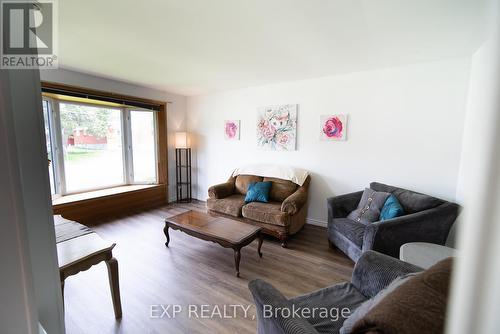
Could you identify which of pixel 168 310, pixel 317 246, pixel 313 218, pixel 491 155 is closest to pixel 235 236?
pixel 168 310

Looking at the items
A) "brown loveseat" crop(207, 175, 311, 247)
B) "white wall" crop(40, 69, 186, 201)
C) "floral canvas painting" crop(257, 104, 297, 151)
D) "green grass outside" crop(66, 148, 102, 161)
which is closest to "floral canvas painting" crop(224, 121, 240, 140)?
"floral canvas painting" crop(257, 104, 297, 151)

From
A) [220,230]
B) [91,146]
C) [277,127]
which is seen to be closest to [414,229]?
[220,230]

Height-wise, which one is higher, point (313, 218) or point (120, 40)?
point (120, 40)

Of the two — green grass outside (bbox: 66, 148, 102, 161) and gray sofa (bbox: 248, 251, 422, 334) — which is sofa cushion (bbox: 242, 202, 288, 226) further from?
green grass outside (bbox: 66, 148, 102, 161)

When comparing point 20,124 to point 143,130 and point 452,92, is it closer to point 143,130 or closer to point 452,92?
point 452,92

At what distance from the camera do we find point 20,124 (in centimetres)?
48

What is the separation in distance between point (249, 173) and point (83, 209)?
2.63m

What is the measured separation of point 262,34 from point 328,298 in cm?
213

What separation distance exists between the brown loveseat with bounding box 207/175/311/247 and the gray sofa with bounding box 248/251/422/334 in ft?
4.61

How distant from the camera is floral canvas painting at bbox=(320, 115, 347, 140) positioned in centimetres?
321

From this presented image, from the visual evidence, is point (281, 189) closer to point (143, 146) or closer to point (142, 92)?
point (143, 146)

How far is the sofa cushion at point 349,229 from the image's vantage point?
2252 mm

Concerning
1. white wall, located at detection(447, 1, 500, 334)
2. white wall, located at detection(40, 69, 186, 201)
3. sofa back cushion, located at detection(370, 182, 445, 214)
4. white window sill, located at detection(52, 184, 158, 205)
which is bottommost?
white window sill, located at detection(52, 184, 158, 205)

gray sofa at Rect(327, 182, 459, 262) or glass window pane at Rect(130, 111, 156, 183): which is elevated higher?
glass window pane at Rect(130, 111, 156, 183)
